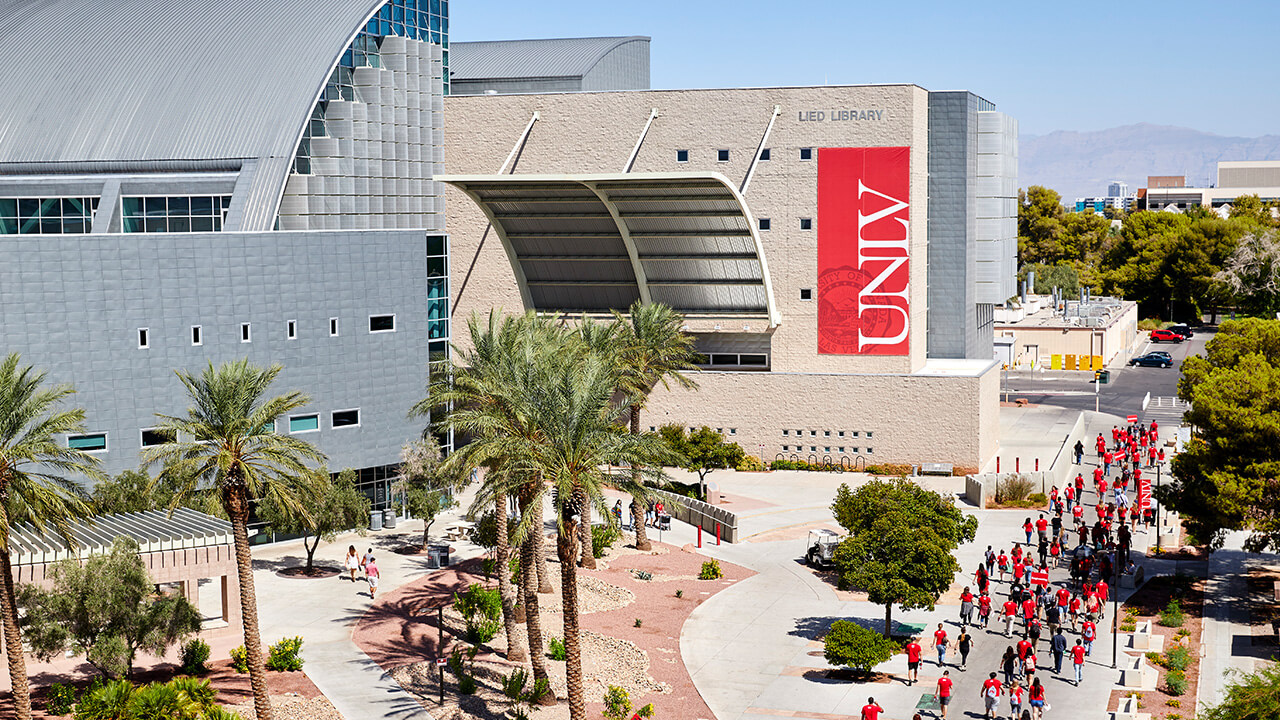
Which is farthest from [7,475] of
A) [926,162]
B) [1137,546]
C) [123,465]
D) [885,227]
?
[926,162]

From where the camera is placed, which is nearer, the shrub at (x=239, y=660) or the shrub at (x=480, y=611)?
the shrub at (x=239, y=660)

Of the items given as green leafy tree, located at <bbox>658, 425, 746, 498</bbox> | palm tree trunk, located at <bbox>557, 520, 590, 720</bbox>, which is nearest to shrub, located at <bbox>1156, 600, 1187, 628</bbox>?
palm tree trunk, located at <bbox>557, 520, 590, 720</bbox>

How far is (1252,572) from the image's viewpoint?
155 ft

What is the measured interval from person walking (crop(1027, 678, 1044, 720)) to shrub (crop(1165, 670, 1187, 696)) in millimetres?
4268

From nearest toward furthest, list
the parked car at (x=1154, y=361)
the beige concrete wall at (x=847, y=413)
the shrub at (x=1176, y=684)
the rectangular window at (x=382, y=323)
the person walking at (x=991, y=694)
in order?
1. the person walking at (x=991, y=694)
2. the shrub at (x=1176, y=684)
3. the rectangular window at (x=382, y=323)
4. the beige concrete wall at (x=847, y=413)
5. the parked car at (x=1154, y=361)

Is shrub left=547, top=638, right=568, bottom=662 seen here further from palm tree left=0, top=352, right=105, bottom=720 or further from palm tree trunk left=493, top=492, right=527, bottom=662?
palm tree left=0, top=352, right=105, bottom=720

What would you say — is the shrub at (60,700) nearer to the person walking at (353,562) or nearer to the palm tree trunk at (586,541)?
the person walking at (353,562)

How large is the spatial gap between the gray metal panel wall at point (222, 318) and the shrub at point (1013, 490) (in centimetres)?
2485

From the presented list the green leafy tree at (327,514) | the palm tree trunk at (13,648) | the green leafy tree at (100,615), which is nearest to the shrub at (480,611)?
the green leafy tree at (327,514)

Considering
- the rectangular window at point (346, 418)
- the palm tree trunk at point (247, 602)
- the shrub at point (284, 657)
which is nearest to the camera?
the palm tree trunk at point (247, 602)

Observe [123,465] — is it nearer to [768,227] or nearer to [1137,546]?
[768,227]

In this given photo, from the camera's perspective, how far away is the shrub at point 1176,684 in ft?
115

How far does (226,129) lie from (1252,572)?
→ 43880 mm

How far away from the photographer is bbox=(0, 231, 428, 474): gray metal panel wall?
1869 inches
